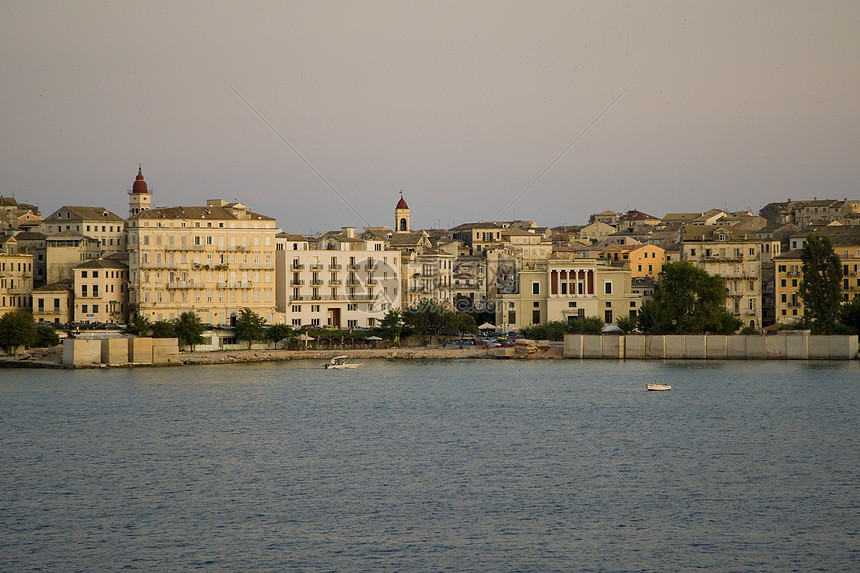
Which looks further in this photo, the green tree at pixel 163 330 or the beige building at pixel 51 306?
the beige building at pixel 51 306

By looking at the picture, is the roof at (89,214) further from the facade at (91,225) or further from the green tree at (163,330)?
the green tree at (163,330)

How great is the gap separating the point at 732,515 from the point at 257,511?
986 centimetres

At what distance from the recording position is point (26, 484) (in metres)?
28.0

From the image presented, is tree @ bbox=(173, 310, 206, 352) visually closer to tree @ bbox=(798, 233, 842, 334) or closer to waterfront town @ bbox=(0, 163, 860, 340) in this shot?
waterfront town @ bbox=(0, 163, 860, 340)

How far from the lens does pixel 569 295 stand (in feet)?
238

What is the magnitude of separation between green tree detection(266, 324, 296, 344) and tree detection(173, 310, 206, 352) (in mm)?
4083

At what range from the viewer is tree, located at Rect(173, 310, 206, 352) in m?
61.0

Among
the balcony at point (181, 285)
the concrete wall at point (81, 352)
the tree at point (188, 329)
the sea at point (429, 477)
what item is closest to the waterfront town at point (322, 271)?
the balcony at point (181, 285)

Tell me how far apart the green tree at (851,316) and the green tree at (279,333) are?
28.8 m

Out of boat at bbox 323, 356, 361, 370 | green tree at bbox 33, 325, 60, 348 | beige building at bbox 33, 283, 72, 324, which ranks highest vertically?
beige building at bbox 33, 283, 72, 324

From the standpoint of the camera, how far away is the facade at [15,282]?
67438mm

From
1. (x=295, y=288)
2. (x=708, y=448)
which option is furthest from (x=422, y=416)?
(x=295, y=288)

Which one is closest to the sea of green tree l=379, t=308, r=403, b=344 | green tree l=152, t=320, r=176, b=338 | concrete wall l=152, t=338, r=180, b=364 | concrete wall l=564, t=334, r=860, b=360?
concrete wall l=152, t=338, r=180, b=364

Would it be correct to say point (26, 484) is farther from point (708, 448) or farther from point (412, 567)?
point (708, 448)
